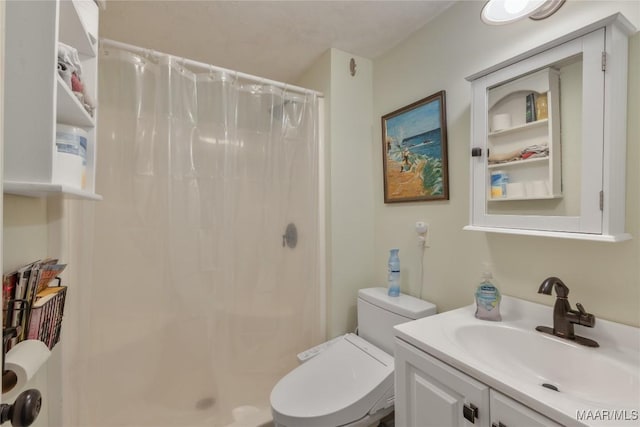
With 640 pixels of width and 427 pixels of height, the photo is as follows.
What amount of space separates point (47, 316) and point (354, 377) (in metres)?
1.14

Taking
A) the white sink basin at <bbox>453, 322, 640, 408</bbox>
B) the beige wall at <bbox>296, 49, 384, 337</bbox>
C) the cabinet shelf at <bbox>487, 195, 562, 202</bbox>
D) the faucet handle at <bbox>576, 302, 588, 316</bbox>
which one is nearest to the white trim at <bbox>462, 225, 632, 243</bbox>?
the cabinet shelf at <bbox>487, 195, 562, 202</bbox>

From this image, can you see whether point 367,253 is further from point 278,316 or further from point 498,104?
point 498,104

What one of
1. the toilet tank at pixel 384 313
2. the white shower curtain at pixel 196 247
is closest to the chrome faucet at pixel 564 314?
the toilet tank at pixel 384 313

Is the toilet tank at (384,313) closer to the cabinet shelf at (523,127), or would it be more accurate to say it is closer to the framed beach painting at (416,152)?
the framed beach painting at (416,152)

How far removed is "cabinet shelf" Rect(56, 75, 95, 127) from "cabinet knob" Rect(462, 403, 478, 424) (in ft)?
4.23

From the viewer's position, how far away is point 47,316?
0.76 metres

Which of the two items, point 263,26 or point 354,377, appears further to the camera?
point 263,26

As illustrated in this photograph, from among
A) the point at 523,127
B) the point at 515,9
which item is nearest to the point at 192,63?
the point at 515,9

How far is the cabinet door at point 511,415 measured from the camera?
0.67m

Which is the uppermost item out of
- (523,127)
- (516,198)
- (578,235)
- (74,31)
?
(74,31)

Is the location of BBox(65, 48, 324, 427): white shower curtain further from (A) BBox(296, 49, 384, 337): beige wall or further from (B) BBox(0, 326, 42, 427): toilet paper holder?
(B) BBox(0, 326, 42, 427): toilet paper holder

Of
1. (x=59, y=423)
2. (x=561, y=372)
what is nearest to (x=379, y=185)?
(x=561, y=372)

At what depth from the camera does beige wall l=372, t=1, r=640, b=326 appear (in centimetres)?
91

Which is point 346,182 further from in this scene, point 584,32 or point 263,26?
point 584,32
